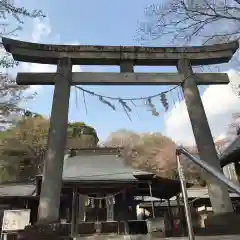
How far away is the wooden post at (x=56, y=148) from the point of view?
6723mm

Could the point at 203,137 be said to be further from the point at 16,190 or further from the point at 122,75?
the point at 16,190

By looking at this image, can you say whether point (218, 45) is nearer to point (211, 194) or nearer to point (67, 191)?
point (211, 194)

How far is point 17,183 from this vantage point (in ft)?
70.9

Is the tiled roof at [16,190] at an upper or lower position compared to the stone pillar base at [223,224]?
upper

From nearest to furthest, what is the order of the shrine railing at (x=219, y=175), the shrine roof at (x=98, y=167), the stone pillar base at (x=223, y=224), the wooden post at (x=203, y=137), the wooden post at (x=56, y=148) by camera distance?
the shrine railing at (x=219, y=175) < the stone pillar base at (x=223, y=224) < the wooden post at (x=56, y=148) < the wooden post at (x=203, y=137) < the shrine roof at (x=98, y=167)

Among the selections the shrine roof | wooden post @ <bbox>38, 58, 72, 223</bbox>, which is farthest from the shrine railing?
the shrine roof

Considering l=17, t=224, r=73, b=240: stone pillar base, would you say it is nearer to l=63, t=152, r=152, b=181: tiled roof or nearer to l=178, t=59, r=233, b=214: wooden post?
l=178, t=59, r=233, b=214: wooden post

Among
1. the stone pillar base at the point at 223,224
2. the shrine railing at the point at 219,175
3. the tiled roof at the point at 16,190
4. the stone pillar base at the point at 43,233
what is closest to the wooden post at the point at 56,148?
the stone pillar base at the point at 43,233

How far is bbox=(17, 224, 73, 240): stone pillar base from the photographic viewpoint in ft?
19.7

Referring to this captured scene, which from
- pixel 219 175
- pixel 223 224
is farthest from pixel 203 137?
pixel 219 175

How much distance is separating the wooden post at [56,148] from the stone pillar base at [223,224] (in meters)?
3.60

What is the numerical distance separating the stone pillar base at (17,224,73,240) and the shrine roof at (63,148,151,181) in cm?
984

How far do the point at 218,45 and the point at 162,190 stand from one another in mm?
10611

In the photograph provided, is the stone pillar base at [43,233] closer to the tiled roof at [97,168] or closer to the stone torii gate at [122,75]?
the stone torii gate at [122,75]
